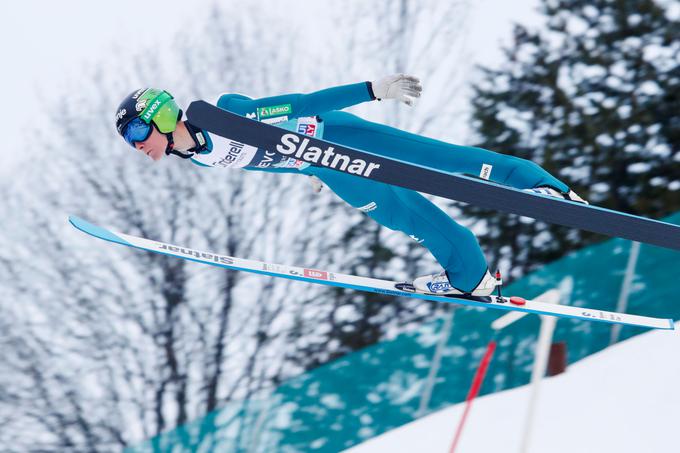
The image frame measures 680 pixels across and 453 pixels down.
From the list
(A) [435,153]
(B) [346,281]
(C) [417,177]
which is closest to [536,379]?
(B) [346,281]

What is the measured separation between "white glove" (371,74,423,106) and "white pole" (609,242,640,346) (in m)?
4.20

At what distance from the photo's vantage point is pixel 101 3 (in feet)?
68.4

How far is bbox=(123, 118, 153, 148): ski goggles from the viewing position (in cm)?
340

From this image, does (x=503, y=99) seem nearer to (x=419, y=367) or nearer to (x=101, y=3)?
(x=419, y=367)

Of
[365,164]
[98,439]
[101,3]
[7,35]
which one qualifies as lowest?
[98,439]

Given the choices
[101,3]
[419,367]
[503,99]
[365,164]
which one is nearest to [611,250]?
[419,367]

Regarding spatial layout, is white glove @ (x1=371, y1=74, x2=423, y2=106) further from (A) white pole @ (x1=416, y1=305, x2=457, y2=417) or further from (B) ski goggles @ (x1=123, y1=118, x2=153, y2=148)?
(A) white pole @ (x1=416, y1=305, x2=457, y2=417)

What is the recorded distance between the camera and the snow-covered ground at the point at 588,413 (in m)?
5.59

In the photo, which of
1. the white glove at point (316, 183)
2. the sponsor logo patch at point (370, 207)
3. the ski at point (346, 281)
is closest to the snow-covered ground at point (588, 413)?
the ski at point (346, 281)

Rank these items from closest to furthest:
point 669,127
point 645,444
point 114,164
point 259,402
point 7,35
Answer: point 645,444 < point 259,402 < point 669,127 < point 114,164 < point 7,35

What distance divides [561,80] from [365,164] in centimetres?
984

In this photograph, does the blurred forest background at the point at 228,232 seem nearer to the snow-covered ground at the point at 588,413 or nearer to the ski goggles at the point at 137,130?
the snow-covered ground at the point at 588,413

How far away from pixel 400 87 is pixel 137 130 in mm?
1133

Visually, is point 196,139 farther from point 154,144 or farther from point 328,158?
point 328,158
